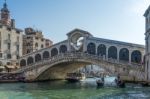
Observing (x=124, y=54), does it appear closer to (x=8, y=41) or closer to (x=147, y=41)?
(x=147, y=41)

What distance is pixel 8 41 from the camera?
40219 mm

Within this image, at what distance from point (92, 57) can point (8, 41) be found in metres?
13.3

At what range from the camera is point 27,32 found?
49688mm

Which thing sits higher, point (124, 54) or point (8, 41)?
point (8, 41)

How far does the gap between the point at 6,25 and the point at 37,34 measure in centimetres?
974

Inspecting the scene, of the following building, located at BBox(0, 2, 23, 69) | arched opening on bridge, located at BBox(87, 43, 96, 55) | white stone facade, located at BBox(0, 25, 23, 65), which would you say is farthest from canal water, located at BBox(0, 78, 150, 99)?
white stone facade, located at BBox(0, 25, 23, 65)

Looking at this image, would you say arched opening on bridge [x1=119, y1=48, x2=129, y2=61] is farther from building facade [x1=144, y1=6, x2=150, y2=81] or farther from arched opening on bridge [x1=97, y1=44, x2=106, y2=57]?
building facade [x1=144, y1=6, x2=150, y2=81]

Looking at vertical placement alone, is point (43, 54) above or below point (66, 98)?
above

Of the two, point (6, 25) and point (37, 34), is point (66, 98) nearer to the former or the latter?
point (6, 25)

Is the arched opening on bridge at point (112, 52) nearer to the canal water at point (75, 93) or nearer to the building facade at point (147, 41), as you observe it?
the building facade at point (147, 41)

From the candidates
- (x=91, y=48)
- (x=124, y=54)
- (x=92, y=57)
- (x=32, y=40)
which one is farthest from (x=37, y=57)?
(x=124, y=54)

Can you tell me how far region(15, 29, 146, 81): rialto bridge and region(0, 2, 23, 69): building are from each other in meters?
4.77

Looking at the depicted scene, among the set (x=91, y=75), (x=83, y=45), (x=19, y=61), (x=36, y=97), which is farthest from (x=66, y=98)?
(x=91, y=75)

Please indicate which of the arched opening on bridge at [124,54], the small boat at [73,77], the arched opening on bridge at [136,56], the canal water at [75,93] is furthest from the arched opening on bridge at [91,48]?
the canal water at [75,93]
